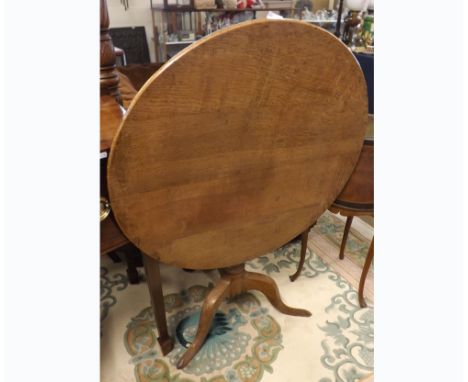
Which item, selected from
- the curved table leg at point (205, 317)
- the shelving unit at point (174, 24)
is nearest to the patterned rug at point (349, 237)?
the curved table leg at point (205, 317)

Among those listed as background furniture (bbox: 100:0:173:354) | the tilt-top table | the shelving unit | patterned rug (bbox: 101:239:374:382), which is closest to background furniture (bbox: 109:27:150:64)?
the shelving unit

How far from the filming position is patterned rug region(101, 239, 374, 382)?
3.91ft

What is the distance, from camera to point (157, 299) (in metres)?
1.13

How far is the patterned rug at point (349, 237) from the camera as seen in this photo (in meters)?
1.72

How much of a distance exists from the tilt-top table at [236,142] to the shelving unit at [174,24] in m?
2.48

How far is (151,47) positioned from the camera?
10.8ft

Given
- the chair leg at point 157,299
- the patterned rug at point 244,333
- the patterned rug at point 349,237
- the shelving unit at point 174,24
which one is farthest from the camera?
the shelving unit at point 174,24

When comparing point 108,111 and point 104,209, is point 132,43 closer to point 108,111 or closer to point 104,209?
point 108,111

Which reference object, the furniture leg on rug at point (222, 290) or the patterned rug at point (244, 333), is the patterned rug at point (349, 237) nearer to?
the patterned rug at point (244, 333)

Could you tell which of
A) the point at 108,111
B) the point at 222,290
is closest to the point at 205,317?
the point at 222,290

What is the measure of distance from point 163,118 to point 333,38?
0.40 meters

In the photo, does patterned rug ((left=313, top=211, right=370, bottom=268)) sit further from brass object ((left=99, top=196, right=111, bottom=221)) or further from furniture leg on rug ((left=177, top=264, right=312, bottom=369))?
brass object ((left=99, top=196, right=111, bottom=221))

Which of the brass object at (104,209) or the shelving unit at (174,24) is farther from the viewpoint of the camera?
the shelving unit at (174,24)

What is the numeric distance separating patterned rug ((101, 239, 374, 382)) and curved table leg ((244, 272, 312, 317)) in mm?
33
